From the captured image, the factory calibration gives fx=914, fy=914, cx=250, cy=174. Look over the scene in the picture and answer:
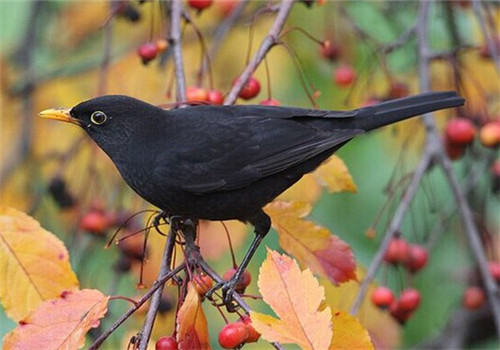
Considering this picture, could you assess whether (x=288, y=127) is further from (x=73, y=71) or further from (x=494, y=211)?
(x=494, y=211)

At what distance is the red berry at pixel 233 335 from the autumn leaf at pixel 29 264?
0.52 metres

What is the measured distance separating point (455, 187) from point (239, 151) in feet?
2.80

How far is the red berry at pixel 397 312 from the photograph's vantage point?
3.75 metres

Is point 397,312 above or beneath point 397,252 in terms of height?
beneath

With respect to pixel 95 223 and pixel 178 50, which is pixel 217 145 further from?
pixel 95 223

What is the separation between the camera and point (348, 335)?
234cm

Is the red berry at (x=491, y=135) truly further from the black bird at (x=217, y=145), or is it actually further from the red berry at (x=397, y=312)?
the red berry at (x=397, y=312)

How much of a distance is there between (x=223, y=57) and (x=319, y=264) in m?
2.52

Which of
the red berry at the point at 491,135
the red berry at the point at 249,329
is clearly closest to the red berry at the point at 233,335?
the red berry at the point at 249,329

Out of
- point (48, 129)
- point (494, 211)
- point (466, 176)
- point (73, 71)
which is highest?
point (73, 71)

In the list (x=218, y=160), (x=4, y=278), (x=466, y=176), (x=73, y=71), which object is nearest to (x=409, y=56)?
(x=466, y=176)

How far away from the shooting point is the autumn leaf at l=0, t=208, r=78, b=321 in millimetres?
2732

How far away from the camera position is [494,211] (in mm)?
5832

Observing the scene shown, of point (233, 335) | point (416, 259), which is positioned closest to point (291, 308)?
point (233, 335)
